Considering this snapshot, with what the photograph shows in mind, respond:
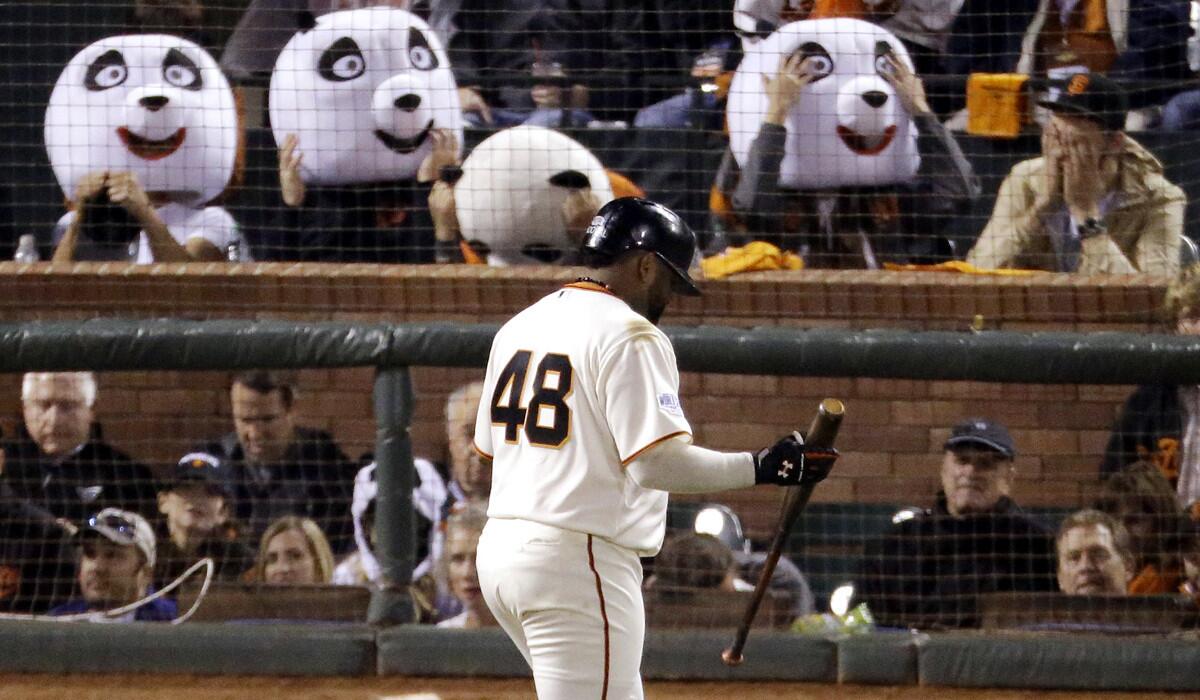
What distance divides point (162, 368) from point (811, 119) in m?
2.61

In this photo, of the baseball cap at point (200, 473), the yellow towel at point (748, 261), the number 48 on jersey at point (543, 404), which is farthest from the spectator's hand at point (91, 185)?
the number 48 on jersey at point (543, 404)

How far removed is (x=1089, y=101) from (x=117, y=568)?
12.5ft

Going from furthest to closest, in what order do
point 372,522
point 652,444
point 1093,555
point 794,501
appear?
1. point 372,522
2. point 1093,555
3. point 794,501
4. point 652,444

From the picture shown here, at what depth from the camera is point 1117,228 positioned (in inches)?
235

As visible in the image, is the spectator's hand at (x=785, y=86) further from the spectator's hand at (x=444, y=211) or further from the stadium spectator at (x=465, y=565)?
the stadium spectator at (x=465, y=565)

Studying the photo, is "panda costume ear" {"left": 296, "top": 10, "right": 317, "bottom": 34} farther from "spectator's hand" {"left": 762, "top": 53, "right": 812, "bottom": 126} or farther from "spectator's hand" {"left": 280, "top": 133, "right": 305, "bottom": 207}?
"spectator's hand" {"left": 762, "top": 53, "right": 812, "bottom": 126}

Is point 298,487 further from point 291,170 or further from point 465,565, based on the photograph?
point 291,170

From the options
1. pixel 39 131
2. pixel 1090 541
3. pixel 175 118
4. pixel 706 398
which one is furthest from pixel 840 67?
pixel 39 131

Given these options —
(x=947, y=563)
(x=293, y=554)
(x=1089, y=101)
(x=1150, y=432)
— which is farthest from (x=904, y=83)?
(x=293, y=554)

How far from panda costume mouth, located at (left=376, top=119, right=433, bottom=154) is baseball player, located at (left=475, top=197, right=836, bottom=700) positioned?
3307 mm

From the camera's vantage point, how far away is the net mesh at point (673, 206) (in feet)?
19.2

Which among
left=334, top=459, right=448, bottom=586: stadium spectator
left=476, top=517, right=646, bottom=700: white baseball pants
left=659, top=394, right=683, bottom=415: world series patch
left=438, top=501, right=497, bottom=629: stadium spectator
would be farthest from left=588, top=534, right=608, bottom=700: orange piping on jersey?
left=334, top=459, right=448, bottom=586: stadium spectator

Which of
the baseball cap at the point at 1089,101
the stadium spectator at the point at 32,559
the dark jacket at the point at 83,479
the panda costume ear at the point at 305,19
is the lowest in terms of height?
the stadium spectator at the point at 32,559

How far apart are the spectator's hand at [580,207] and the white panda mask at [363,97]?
0.67 meters
